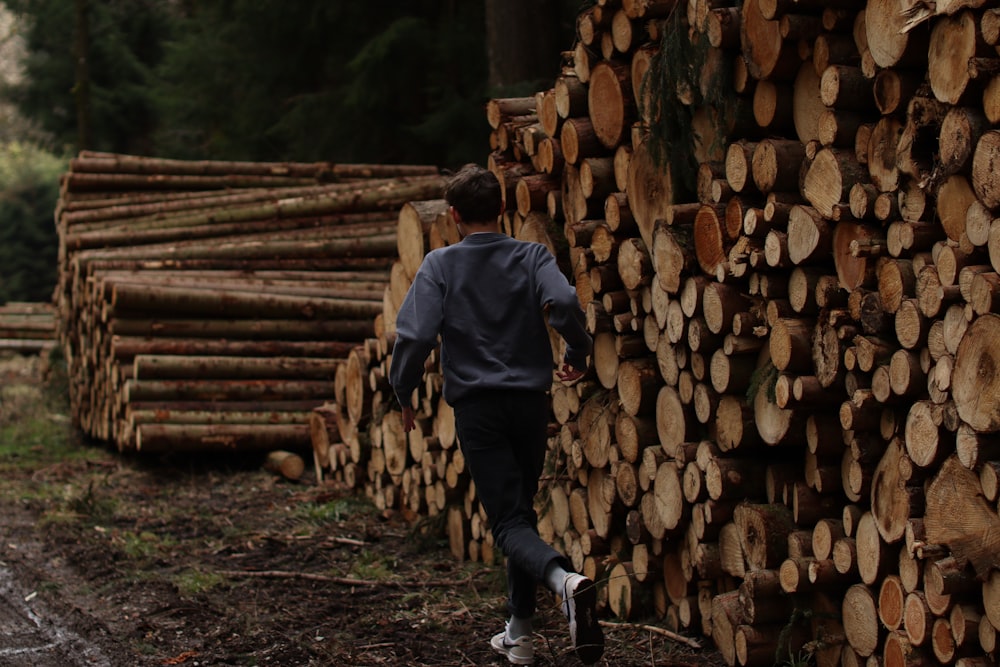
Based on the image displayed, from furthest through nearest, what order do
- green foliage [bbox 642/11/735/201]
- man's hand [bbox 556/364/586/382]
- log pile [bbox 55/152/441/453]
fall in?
1. log pile [bbox 55/152/441/453]
2. man's hand [bbox 556/364/586/382]
3. green foliage [bbox 642/11/735/201]

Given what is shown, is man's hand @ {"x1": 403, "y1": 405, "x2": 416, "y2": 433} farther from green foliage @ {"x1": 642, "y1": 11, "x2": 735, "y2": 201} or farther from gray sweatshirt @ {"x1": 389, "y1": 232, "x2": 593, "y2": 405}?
green foliage @ {"x1": 642, "y1": 11, "x2": 735, "y2": 201}

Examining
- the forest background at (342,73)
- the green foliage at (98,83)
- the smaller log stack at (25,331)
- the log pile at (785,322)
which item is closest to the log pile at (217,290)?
the forest background at (342,73)

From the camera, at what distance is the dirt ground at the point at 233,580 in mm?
5164

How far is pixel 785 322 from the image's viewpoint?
4184 millimetres

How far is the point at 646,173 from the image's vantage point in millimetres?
5020

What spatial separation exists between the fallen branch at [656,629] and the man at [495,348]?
0.59m

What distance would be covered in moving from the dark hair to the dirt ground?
6.34 feet

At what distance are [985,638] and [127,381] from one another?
25.1ft

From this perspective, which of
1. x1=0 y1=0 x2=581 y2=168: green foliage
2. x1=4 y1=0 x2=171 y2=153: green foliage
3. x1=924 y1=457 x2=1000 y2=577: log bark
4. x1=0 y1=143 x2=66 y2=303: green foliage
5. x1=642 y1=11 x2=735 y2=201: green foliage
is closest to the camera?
x1=924 y1=457 x2=1000 y2=577: log bark

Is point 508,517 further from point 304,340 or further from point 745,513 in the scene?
point 304,340

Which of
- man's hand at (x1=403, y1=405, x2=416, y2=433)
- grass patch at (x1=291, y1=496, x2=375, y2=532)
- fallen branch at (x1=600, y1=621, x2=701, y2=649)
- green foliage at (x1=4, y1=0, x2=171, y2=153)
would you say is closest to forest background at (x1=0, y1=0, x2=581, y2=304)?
green foliage at (x1=4, y1=0, x2=171, y2=153)

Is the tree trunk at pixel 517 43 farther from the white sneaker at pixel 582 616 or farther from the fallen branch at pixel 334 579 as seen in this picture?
the white sneaker at pixel 582 616

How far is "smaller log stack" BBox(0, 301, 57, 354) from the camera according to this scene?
689 inches

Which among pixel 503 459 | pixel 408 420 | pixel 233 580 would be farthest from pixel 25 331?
pixel 503 459
